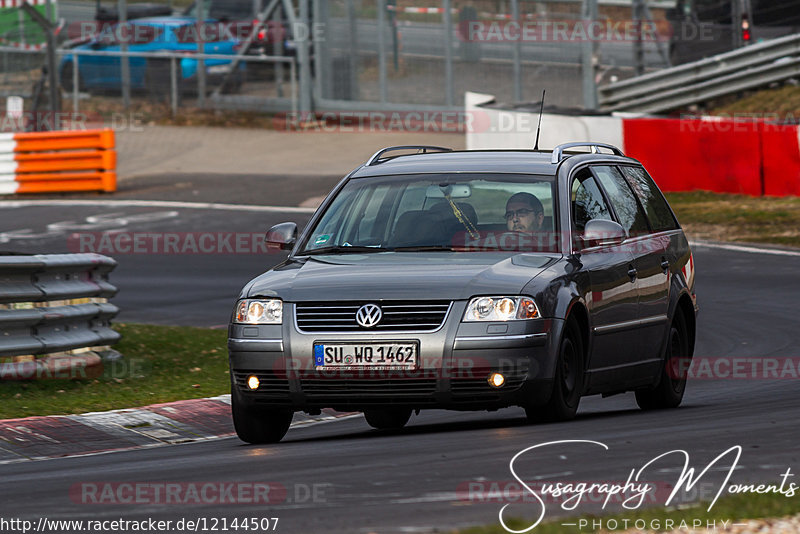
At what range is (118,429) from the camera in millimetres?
9891

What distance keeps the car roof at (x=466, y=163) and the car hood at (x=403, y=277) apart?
0.78 meters

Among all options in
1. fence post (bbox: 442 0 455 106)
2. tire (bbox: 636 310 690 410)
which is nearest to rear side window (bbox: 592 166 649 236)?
tire (bbox: 636 310 690 410)

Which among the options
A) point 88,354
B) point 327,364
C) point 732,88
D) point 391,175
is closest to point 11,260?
point 88,354

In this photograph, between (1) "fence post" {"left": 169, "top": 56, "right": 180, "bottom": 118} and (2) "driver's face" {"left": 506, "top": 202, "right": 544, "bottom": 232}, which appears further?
(1) "fence post" {"left": 169, "top": 56, "right": 180, "bottom": 118}

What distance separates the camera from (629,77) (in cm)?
3266

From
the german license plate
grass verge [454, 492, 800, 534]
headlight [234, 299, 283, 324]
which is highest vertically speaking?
headlight [234, 299, 283, 324]

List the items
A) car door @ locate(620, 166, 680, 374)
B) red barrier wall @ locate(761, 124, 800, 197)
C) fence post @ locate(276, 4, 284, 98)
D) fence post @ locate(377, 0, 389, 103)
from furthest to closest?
fence post @ locate(276, 4, 284, 98) < fence post @ locate(377, 0, 389, 103) < red barrier wall @ locate(761, 124, 800, 197) < car door @ locate(620, 166, 680, 374)

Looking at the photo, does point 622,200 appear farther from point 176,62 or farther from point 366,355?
point 176,62

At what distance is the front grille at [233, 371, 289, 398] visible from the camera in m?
8.26

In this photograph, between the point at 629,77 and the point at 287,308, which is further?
the point at 629,77

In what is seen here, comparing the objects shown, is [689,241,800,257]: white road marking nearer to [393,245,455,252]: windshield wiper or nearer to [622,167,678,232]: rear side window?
[622,167,678,232]: rear side window

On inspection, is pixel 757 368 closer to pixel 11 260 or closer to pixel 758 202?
pixel 11 260

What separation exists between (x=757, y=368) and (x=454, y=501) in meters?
6.57

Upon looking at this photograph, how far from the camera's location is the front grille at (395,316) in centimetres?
804
